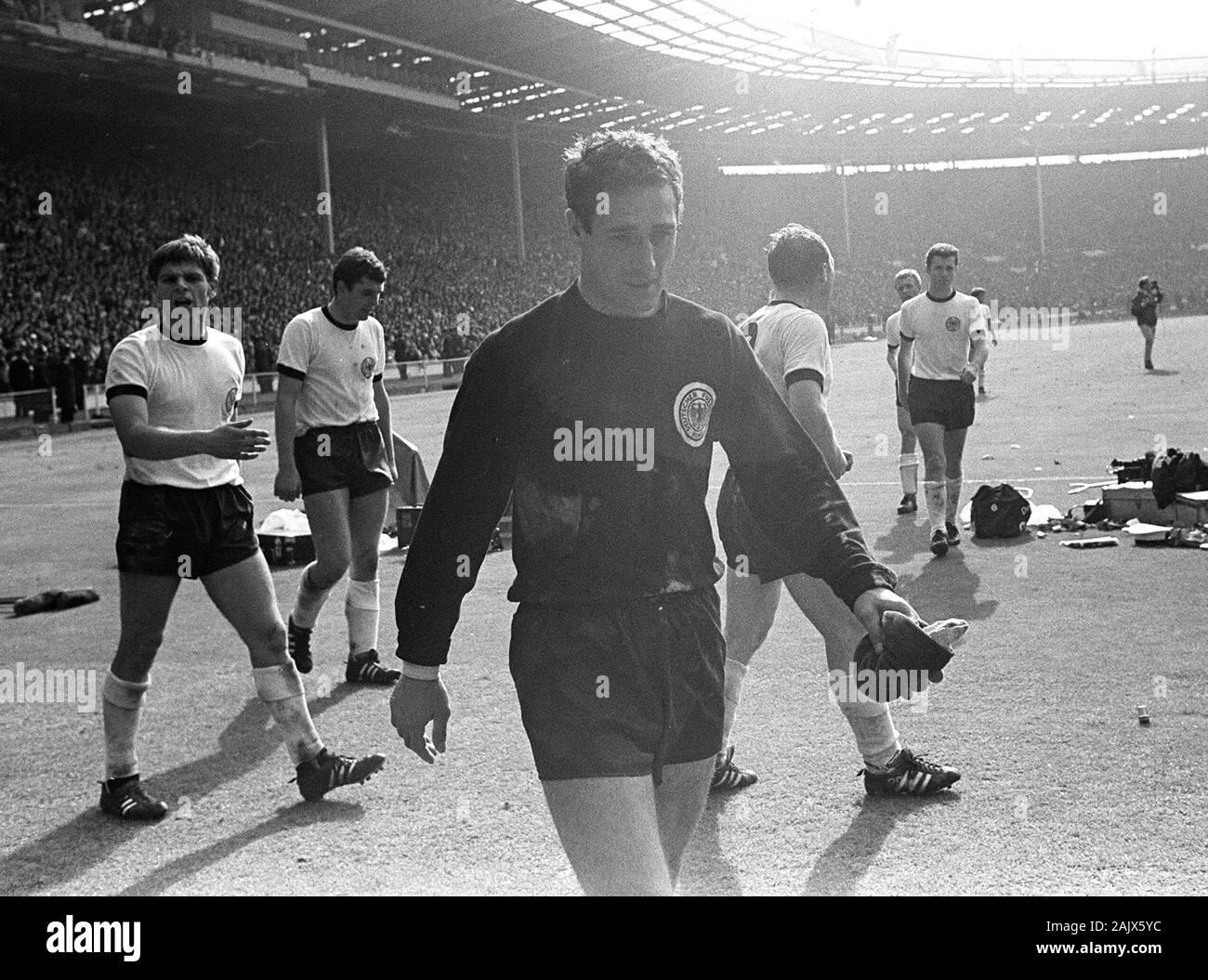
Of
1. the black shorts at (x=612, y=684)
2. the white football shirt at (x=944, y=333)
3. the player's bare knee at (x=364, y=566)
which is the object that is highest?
the white football shirt at (x=944, y=333)

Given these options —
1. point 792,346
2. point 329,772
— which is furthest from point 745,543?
point 329,772

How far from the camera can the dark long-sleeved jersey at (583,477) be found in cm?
270

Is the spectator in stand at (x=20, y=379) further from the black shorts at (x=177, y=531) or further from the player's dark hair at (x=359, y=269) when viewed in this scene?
the black shorts at (x=177, y=531)

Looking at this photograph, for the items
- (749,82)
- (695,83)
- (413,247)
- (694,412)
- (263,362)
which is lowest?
(694,412)

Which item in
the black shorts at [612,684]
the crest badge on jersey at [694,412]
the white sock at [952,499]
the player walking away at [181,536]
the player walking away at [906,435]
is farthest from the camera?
the player walking away at [906,435]

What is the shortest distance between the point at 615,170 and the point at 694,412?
0.50 m

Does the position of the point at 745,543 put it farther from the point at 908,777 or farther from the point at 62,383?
the point at 62,383

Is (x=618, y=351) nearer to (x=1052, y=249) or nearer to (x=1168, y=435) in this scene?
(x=1168, y=435)

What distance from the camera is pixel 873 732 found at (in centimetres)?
467

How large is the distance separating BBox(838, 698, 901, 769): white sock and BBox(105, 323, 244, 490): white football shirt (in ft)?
7.53

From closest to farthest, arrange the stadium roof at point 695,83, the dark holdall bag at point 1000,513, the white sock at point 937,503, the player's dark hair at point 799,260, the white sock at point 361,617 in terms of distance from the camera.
Result: the player's dark hair at point 799,260 → the white sock at point 361,617 → the white sock at point 937,503 → the dark holdall bag at point 1000,513 → the stadium roof at point 695,83

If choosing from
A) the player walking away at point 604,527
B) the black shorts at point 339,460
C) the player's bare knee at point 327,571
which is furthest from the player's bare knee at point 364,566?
the player walking away at point 604,527

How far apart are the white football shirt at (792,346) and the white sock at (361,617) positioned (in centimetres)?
264

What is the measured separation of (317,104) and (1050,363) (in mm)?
25464
